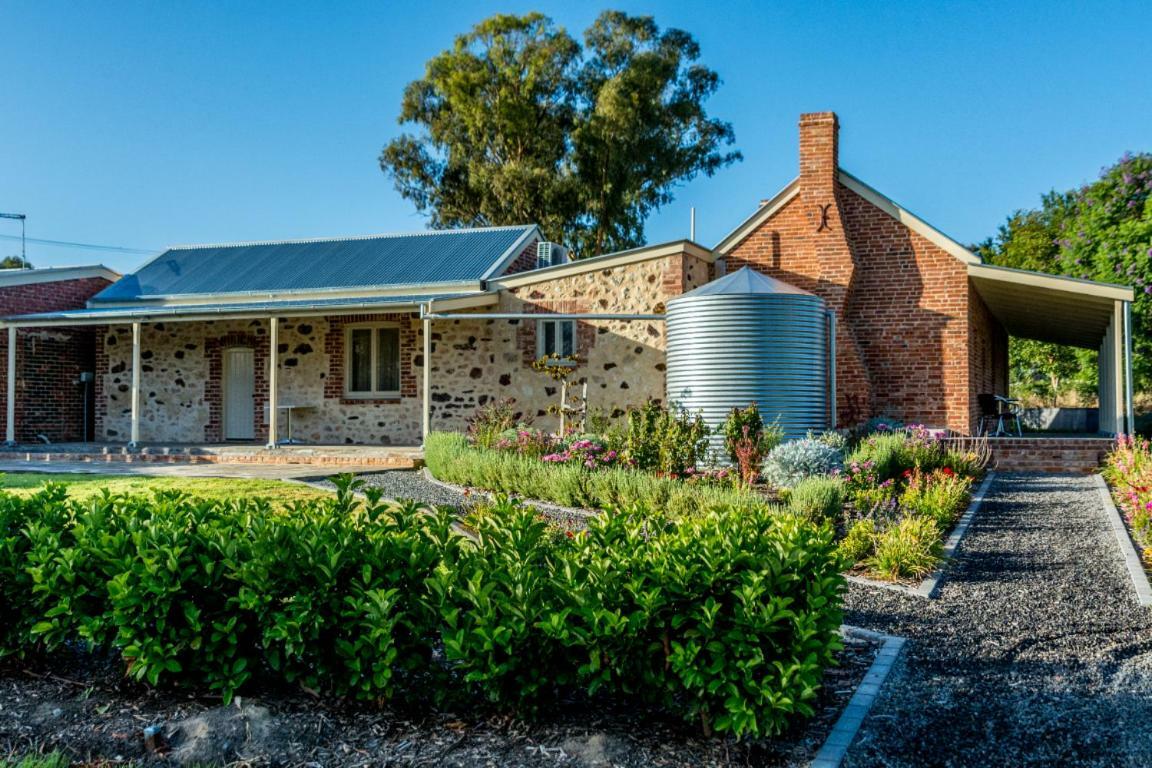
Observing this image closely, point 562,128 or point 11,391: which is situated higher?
point 562,128

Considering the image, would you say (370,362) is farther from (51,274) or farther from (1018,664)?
(1018,664)

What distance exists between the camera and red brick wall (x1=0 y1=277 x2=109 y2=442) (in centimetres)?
1812

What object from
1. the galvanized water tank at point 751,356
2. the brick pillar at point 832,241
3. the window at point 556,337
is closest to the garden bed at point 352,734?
the galvanized water tank at point 751,356

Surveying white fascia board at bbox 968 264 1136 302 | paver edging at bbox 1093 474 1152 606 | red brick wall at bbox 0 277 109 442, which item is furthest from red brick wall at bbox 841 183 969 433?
red brick wall at bbox 0 277 109 442

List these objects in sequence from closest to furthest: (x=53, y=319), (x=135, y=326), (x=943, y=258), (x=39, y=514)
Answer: (x=39, y=514) < (x=943, y=258) < (x=135, y=326) < (x=53, y=319)

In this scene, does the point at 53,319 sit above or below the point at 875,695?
above

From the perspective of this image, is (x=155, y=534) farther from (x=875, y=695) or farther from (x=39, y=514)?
(x=875, y=695)

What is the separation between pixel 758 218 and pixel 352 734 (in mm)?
13236

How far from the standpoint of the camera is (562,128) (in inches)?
1139

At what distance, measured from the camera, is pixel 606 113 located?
27234 millimetres

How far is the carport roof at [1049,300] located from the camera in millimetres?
13625

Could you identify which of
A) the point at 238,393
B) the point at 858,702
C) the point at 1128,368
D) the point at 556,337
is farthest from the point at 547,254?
the point at 858,702

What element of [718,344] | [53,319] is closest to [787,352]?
[718,344]

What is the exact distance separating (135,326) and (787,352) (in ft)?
37.6
